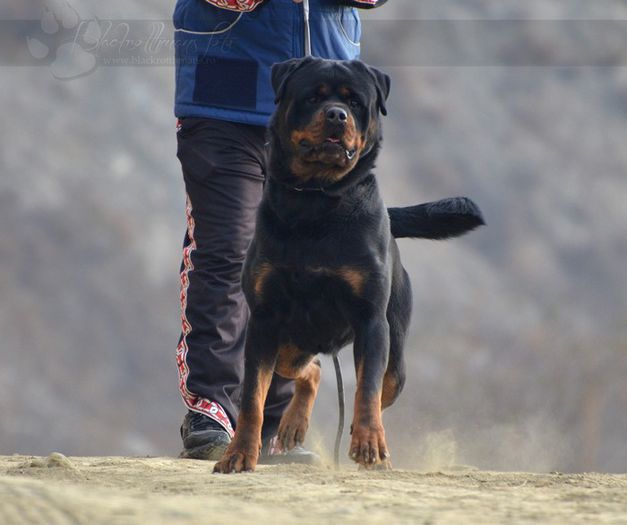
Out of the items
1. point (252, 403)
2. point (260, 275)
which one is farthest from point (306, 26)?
point (252, 403)

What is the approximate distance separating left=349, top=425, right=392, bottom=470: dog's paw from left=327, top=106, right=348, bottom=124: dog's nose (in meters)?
0.96

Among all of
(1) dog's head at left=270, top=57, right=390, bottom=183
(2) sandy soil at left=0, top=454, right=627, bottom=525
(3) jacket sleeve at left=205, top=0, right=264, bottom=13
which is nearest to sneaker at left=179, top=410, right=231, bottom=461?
(2) sandy soil at left=0, top=454, right=627, bottom=525

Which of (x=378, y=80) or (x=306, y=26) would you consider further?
(x=306, y=26)

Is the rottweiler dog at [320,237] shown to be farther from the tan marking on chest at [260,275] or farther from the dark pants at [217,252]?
the dark pants at [217,252]

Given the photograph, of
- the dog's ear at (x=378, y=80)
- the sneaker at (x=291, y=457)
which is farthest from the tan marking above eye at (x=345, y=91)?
the sneaker at (x=291, y=457)

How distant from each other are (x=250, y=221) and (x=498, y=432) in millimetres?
2266

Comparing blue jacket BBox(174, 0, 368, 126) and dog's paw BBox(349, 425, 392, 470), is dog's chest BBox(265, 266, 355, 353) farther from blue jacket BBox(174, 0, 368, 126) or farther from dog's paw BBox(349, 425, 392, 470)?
blue jacket BBox(174, 0, 368, 126)

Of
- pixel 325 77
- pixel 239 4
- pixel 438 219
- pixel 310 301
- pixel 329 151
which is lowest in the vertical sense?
pixel 310 301

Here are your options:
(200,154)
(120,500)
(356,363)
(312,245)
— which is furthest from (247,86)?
(120,500)

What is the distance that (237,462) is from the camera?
350 centimetres

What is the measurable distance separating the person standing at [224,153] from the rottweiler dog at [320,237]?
0.61m

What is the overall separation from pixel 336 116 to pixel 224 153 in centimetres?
95

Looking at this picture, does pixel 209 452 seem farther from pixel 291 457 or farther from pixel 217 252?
pixel 217 252

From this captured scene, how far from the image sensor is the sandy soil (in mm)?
2317
